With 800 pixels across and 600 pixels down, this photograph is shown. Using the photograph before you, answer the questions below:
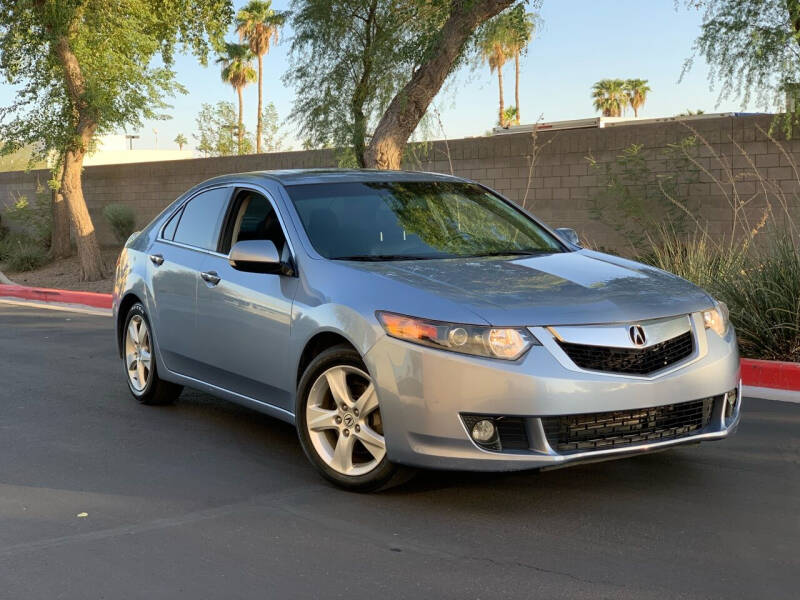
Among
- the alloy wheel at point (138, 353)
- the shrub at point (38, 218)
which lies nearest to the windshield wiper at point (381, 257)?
the alloy wheel at point (138, 353)

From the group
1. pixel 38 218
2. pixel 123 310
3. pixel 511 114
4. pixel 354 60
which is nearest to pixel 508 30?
pixel 354 60

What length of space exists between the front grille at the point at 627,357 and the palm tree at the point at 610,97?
217 ft

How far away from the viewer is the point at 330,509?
5.36 metres

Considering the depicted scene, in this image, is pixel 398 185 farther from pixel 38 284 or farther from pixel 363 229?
pixel 38 284

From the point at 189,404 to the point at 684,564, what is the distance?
4.54 metres

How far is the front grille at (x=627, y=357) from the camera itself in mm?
4961

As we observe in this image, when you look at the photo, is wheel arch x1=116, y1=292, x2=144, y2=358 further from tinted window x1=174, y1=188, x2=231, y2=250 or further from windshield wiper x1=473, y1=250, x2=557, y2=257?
windshield wiper x1=473, y1=250, x2=557, y2=257

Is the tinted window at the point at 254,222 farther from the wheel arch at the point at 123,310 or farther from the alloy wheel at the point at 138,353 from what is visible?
the wheel arch at the point at 123,310

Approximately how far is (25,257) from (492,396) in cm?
2311

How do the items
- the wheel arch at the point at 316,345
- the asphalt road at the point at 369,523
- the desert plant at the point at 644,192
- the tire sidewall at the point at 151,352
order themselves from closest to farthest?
the asphalt road at the point at 369,523, the wheel arch at the point at 316,345, the tire sidewall at the point at 151,352, the desert plant at the point at 644,192

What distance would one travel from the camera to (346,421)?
5531 mm

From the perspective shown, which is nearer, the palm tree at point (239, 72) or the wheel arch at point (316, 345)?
the wheel arch at point (316, 345)

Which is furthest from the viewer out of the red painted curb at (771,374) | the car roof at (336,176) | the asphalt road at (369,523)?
the red painted curb at (771,374)

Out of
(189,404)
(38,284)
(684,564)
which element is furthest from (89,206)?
(684,564)
